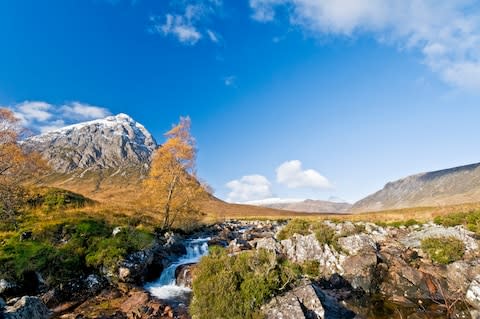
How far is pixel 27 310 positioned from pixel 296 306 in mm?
11755

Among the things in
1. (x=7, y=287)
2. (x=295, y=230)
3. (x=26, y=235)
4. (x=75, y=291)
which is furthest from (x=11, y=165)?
(x=295, y=230)

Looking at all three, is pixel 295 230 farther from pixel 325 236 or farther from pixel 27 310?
pixel 27 310

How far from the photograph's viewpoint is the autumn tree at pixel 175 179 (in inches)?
1372

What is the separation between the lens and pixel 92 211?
3256 cm

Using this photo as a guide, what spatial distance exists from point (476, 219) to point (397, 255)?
12367mm

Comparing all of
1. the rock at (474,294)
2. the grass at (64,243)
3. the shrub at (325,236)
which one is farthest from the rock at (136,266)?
the rock at (474,294)

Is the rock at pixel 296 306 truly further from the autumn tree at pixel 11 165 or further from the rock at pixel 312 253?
the autumn tree at pixel 11 165

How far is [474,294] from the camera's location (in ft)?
59.0

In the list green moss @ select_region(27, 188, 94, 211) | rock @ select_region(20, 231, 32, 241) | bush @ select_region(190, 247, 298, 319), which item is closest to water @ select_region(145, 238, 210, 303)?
bush @ select_region(190, 247, 298, 319)

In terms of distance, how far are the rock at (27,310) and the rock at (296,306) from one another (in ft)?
33.4

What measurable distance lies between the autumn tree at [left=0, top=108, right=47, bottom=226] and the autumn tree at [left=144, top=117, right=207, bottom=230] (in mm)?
11533

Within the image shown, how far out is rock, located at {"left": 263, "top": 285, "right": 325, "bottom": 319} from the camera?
13.3m

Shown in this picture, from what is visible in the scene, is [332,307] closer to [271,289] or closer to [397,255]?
[271,289]

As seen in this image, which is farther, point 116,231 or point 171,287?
point 116,231
